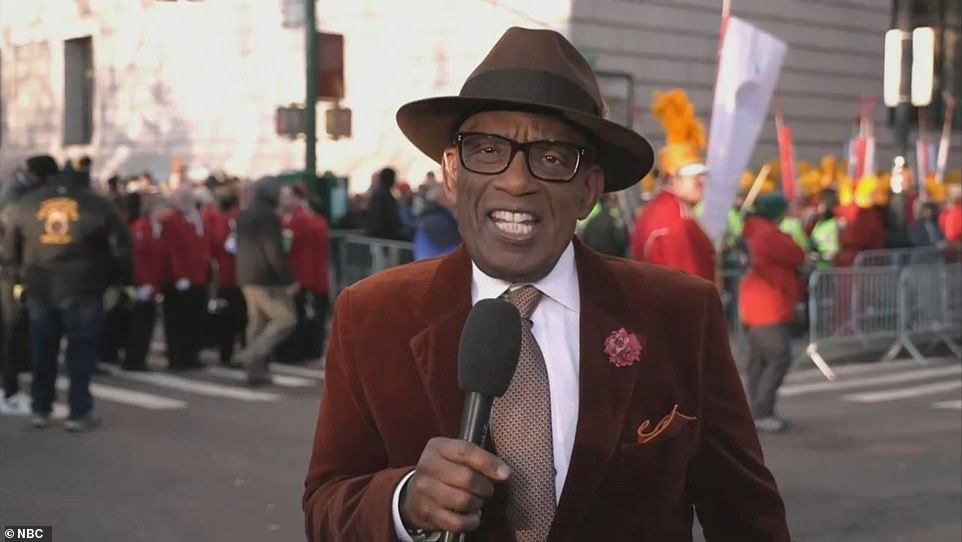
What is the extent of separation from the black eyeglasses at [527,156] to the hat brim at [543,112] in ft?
0.17

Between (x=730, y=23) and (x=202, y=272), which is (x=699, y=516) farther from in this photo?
(x=202, y=272)

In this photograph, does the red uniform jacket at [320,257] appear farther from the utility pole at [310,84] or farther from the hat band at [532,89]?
the hat band at [532,89]

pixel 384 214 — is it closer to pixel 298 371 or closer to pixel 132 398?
pixel 298 371

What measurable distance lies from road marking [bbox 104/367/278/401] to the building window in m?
20.7

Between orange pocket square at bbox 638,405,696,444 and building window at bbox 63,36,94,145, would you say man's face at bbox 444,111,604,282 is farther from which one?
building window at bbox 63,36,94,145

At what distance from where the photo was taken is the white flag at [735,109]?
10.8 metres

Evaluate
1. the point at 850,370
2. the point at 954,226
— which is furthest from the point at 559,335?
the point at 954,226

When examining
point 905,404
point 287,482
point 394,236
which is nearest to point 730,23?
point 905,404

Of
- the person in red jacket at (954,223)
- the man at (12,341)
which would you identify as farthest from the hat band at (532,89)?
the person in red jacket at (954,223)

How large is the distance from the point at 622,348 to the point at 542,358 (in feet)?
0.47

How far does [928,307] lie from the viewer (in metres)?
15.3

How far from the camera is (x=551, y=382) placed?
2434 millimetres

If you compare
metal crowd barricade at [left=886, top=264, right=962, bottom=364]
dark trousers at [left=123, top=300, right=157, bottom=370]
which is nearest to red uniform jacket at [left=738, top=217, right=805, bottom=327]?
metal crowd barricade at [left=886, top=264, right=962, bottom=364]

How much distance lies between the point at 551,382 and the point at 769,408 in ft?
27.5
